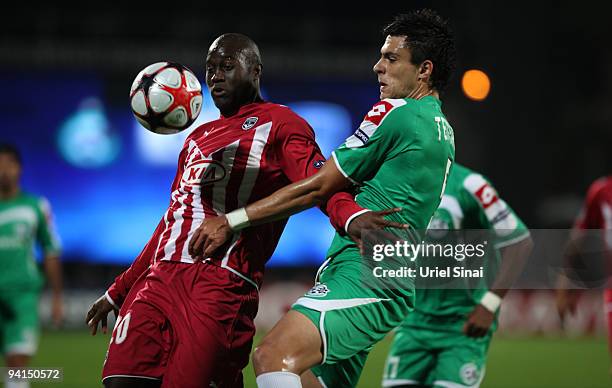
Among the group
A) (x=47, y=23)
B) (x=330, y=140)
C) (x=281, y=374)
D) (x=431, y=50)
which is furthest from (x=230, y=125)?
(x=47, y=23)

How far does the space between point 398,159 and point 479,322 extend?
216 centimetres

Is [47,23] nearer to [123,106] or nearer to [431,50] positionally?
[123,106]

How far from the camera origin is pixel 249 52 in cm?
492

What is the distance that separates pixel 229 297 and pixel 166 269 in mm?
381

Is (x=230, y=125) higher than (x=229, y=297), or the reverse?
(x=230, y=125)

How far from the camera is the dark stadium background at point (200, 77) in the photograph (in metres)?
20.3

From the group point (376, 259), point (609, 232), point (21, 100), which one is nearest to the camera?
point (376, 259)

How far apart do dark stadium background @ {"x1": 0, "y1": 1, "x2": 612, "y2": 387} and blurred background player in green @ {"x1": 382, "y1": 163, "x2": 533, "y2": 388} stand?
1088 centimetres

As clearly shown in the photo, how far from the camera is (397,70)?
455 centimetres

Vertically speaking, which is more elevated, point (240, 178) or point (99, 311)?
point (240, 178)

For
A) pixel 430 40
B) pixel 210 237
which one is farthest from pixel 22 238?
pixel 430 40

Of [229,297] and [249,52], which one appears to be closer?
[229,297]

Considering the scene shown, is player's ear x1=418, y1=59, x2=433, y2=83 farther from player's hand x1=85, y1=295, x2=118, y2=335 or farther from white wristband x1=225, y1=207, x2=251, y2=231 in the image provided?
player's hand x1=85, y1=295, x2=118, y2=335

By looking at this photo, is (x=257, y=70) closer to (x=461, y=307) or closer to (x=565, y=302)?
(x=461, y=307)
